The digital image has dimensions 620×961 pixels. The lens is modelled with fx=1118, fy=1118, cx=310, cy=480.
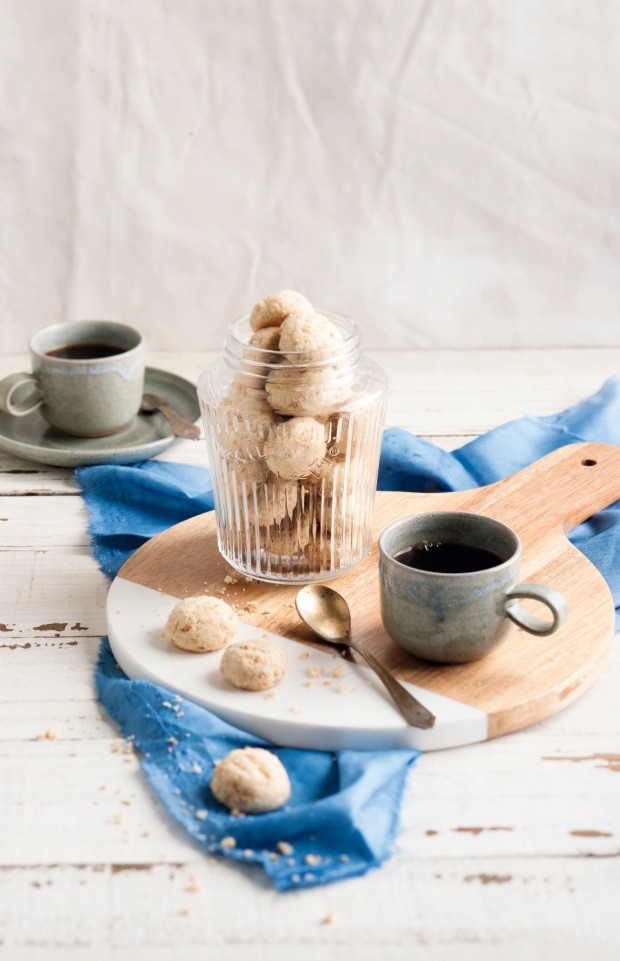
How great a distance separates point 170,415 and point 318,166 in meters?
0.61

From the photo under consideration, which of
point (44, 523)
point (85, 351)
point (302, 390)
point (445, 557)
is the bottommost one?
point (44, 523)

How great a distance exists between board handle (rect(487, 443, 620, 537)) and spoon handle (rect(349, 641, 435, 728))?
1.24 feet

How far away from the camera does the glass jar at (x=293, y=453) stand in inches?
49.1

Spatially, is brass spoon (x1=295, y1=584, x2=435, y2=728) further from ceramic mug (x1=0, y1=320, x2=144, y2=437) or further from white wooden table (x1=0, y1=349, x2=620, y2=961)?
ceramic mug (x1=0, y1=320, x2=144, y2=437)

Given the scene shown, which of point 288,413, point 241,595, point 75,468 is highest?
point 288,413

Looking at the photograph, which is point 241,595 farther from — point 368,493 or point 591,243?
point 591,243

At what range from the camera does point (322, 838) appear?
3.17 ft

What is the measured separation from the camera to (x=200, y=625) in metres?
1.18

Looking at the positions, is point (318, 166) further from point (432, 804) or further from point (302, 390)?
point (432, 804)

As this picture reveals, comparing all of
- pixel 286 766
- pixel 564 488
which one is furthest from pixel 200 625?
pixel 564 488

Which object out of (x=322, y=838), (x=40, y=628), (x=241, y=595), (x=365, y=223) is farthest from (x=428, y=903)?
(x=365, y=223)

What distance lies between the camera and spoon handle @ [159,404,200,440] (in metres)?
1.76

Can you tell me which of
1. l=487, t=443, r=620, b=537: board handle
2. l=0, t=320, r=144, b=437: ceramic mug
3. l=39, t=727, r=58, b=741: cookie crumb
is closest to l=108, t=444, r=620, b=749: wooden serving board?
l=487, t=443, r=620, b=537: board handle

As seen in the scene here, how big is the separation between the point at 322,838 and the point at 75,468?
0.91 meters
